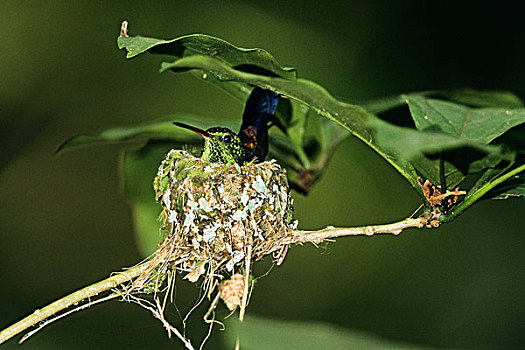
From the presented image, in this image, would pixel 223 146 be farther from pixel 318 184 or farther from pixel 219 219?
pixel 318 184

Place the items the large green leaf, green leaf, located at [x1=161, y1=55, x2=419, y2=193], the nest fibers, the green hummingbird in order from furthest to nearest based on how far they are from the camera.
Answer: the green hummingbird < the nest fibers < green leaf, located at [x1=161, y1=55, x2=419, y2=193] < the large green leaf

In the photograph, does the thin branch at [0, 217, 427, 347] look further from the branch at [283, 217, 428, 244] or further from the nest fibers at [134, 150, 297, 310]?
the nest fibers at [134, 150, 297, 310]

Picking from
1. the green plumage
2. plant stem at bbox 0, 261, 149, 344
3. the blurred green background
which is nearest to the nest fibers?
the green plumage

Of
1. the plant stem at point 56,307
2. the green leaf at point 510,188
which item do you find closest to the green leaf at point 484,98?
the green leaf at point 510,188

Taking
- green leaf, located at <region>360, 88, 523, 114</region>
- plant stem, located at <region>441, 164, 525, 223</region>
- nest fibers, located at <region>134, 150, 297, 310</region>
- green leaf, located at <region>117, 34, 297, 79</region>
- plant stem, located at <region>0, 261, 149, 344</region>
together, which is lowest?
plant stem, located at <region>0, 261, 149, 344</region>

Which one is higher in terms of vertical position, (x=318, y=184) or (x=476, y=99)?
(x=476, y=99)

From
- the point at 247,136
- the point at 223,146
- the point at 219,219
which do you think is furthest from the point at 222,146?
the point at 219,219

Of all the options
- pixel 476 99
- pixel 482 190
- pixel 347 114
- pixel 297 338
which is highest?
pixel 476 99
